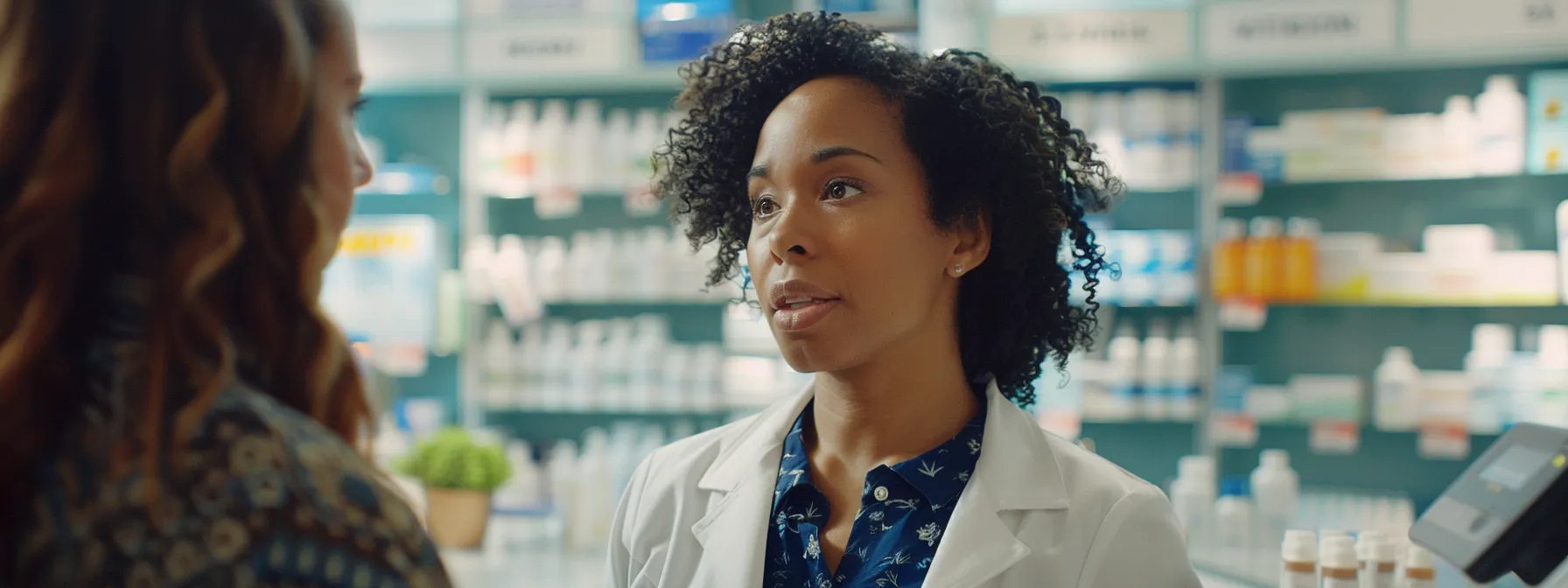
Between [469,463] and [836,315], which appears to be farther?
[469,463]

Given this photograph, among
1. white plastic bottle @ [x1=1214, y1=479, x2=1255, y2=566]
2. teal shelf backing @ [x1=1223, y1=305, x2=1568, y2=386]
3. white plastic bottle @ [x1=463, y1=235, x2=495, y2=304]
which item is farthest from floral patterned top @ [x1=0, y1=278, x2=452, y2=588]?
teal shelf backing @ [x1=1223, y1=305, x2=1568, y2=386]

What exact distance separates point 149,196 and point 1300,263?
153 inches

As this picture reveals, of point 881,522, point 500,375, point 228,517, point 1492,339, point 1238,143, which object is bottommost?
point 500,375

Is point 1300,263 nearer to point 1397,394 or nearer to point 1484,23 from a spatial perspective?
point 1397,394

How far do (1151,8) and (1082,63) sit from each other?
0.28 metres

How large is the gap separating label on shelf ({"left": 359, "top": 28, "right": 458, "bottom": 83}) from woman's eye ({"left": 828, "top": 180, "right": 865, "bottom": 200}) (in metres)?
3.31

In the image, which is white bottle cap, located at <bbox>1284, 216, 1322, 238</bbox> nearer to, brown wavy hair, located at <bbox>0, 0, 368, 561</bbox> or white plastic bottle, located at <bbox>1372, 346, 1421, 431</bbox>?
white plastic bottle, located at <bbox>1372, 346, 1421, 431</bbox>

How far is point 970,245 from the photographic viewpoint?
60.4 inches

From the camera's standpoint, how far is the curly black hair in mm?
1513

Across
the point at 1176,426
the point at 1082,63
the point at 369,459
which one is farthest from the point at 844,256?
the point at 1176,426

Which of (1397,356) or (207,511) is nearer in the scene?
(207,511)

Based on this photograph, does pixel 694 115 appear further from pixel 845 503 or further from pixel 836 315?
pixel 845 503

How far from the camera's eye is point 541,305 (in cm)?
467

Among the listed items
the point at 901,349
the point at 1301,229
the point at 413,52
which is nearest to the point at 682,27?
the point at 413,52
